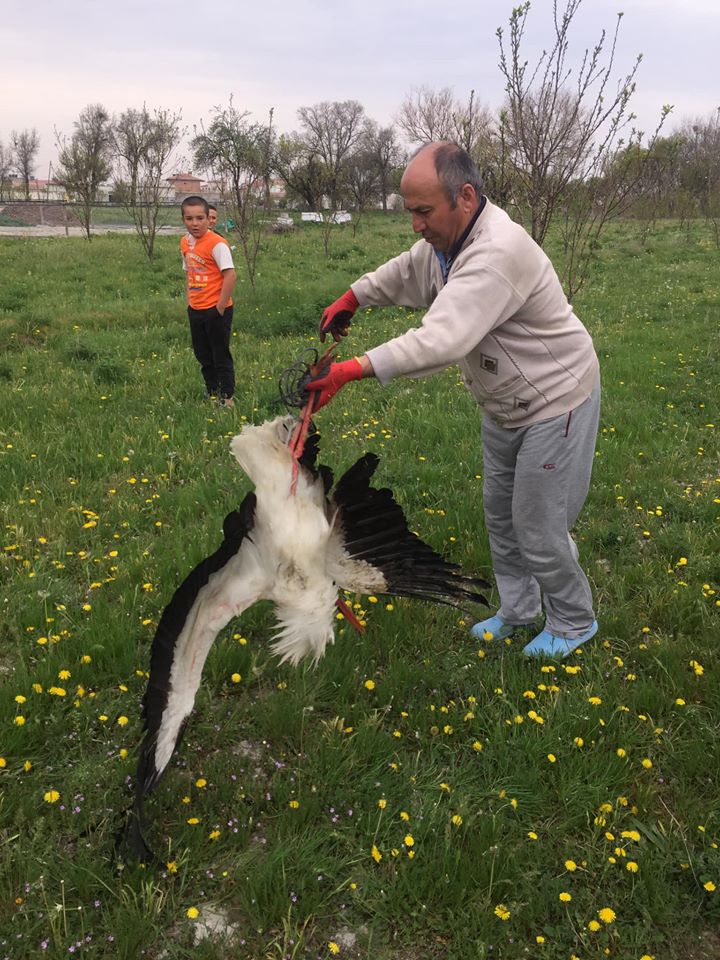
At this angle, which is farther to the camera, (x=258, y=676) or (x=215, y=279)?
(x=215, y=279)

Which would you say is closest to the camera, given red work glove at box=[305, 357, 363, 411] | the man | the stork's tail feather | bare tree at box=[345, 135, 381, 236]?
the stork's tail feather

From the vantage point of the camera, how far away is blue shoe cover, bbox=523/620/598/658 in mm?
3305

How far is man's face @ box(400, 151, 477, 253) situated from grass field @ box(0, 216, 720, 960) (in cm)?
186

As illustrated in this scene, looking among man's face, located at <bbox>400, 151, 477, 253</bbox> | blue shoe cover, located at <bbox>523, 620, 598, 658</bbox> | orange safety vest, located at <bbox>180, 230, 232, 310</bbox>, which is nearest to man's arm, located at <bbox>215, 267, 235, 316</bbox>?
orange safety vest, located at <bbox>180, 230, 232, 310</bbox>

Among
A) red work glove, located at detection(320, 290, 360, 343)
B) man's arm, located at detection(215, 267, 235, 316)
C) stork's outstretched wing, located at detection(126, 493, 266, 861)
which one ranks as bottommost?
stork's outstretched wing, located at detection(126, 493, 266, 861)

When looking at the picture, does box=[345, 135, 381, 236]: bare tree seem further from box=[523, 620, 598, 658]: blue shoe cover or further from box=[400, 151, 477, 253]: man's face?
box=[400, 151, 477, 253]: man's face

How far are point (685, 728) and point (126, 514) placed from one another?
11.1ft

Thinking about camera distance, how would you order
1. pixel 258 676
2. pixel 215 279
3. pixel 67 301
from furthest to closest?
pixel 67 301 → pixel 215 279 → pixel 258 676

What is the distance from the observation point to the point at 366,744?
2.77 m

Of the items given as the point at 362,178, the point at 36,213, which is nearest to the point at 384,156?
the point at 362,178

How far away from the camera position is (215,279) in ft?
22.1

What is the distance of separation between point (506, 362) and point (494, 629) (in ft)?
4.87

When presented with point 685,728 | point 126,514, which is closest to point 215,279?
point 126,514

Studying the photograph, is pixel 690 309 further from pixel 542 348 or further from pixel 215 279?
pixel 542 348
